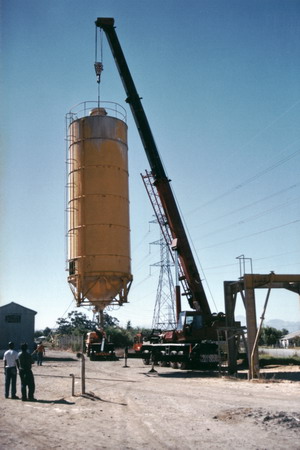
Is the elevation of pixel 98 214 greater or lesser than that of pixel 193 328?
greater

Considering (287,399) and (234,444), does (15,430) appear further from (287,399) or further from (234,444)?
(287,399)

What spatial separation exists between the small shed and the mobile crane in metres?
16.3

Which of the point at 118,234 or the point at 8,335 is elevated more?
the point at 118,234

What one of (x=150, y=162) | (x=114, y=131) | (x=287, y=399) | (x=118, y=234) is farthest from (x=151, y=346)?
(x=287, y=399)

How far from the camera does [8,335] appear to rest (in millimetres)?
38781

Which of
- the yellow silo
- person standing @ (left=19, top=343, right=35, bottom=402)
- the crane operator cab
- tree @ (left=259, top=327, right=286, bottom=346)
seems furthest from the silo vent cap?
tree @ (left=259, top=327, right=286, bottom=346)

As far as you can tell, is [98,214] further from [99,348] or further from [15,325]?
[15,325]

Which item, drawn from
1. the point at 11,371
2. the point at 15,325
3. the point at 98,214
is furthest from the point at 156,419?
the point at 15,325

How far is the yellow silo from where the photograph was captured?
21484 mm

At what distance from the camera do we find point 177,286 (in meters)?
25.8

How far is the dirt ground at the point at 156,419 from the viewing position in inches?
299

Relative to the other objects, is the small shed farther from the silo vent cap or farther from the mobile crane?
the silo vent cap

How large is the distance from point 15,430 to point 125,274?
13657 mm

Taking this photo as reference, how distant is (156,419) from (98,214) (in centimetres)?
1329
